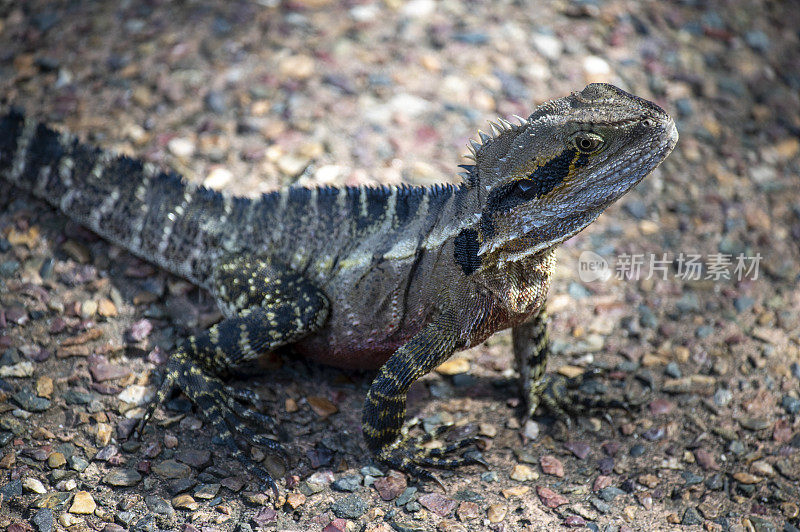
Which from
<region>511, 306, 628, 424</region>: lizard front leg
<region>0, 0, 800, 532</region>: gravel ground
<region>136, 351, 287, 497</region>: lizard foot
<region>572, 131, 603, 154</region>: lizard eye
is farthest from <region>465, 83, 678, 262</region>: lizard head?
<region>136, 351, 287, 497</region>: lizard foot

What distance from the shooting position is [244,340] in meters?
4.57

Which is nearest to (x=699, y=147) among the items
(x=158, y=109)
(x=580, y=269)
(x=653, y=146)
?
(x=580, y=269)

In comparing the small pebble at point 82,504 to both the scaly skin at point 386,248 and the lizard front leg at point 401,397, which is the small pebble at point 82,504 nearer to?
the scaly skin at point 386,248

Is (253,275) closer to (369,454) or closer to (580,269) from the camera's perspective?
(369,454)

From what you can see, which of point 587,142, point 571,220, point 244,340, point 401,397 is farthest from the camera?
point 244,340

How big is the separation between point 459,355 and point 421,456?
1.07 meters

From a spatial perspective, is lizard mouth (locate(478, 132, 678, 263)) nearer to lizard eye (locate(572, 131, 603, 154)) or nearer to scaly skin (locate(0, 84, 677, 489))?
scaly skin (locate(0, 84, 677, 489))

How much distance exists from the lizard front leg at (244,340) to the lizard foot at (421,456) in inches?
28.1

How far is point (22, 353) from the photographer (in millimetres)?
4793

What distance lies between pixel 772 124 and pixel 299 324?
552 centimetres

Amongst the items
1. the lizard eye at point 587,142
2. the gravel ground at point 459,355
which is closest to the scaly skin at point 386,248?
the lizard eye at point 587,142

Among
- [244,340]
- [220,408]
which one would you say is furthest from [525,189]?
[220,408]

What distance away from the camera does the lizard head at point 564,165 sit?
3.82 meters

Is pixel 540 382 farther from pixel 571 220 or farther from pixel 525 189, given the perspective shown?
pixel 525 189
